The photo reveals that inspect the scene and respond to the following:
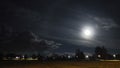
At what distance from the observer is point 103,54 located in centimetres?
13788

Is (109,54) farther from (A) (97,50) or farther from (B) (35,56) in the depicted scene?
(B) (35,56)

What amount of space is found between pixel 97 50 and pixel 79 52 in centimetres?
1260

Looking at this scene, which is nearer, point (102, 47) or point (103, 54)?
point (103, 54)

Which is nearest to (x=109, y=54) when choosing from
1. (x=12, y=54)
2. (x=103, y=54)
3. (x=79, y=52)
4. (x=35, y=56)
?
(x=103, y=54)

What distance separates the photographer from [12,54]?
14862cm

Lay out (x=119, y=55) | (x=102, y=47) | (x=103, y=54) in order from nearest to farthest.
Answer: (x=119, y=55) < (x=103, y=54) < (x=102, y=47)

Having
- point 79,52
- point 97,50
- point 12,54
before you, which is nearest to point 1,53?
point 12,54

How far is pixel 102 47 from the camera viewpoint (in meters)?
148

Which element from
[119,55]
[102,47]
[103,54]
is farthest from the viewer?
[102,47]

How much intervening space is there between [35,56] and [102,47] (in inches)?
1660

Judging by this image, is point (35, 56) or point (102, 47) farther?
point (102, 47)

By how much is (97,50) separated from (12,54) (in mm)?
53574

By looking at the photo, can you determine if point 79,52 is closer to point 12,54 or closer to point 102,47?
point 102,47

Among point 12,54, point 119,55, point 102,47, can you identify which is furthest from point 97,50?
point 12,54
